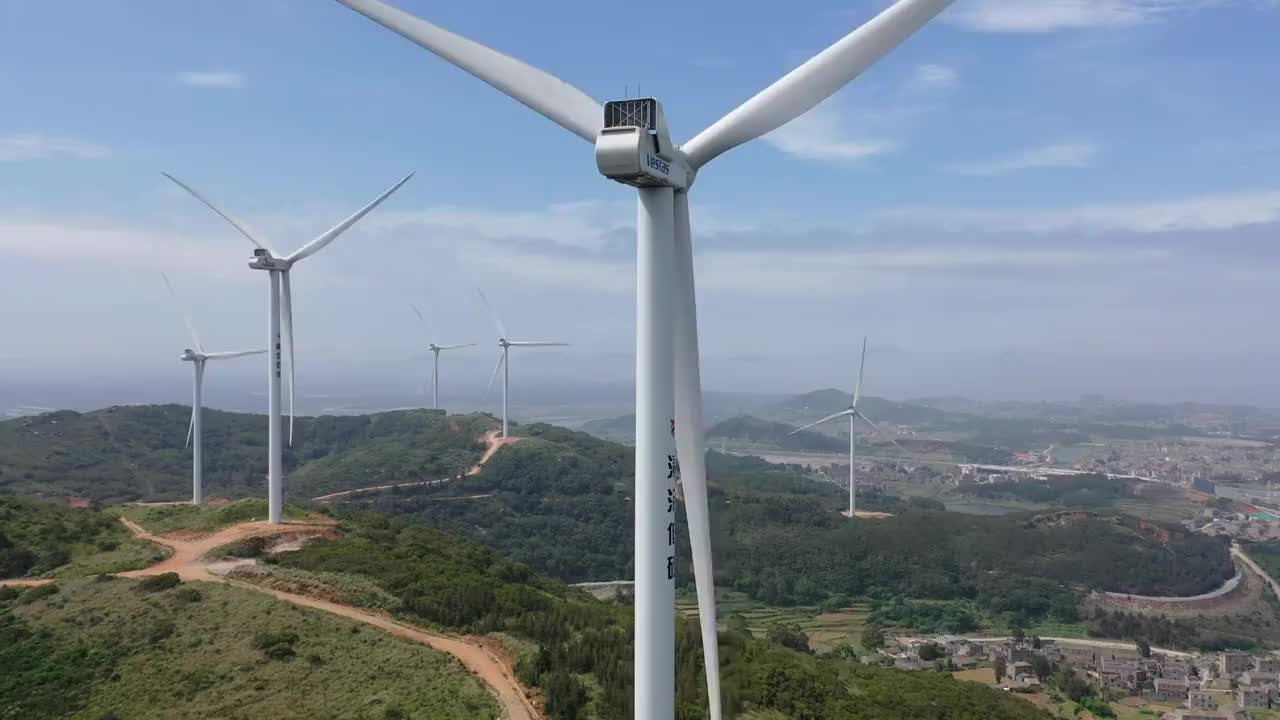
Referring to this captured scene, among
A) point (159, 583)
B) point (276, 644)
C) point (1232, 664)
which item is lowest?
point (1232, 664)

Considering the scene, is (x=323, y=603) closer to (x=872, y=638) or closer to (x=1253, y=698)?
(x=872, y=638)

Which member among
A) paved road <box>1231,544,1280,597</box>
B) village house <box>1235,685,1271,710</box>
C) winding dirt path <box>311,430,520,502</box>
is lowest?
paved road <box>1231,544,1280,597</box>

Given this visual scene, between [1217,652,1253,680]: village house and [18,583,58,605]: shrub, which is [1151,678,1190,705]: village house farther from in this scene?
[18,583,58,605]: shrub

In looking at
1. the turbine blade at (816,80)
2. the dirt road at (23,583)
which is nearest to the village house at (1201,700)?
the turbine blade at (816,80)

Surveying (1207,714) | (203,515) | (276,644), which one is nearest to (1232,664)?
(1207,714)

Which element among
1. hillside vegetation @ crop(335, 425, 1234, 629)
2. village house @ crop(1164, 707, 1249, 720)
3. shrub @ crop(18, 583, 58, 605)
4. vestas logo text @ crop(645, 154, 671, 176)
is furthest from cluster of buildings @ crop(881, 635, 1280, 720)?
vestas logo text @ crop(645, 154, 671, 176)

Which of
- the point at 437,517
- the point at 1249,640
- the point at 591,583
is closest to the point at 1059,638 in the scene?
the point at 1249,640
